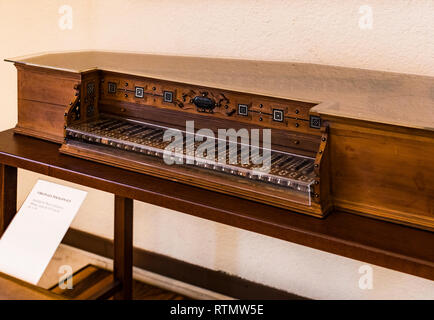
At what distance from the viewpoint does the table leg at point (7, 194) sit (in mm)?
2285

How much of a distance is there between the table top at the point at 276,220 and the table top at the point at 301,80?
0.30 m

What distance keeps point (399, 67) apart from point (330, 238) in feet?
3.09

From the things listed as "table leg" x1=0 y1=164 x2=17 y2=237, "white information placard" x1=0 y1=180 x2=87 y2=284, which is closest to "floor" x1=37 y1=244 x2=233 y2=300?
"table leg" x1=0 y1=164 x2=17 y2=237

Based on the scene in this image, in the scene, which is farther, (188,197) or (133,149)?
(133,149)

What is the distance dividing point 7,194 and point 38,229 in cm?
33

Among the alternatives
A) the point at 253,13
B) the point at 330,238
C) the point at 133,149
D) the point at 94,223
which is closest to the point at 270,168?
the point at 330,238

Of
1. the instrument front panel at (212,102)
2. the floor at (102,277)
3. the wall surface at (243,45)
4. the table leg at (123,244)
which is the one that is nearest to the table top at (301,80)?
the instrument front panel at (212,102)

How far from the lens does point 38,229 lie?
6.93ft

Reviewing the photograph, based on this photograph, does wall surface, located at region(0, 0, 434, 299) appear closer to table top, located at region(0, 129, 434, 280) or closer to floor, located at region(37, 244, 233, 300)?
floor, located at region(37, 244, 233, 300)

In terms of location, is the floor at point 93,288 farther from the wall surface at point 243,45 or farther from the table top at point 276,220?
the table top at point 276,220

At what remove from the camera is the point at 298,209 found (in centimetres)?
170

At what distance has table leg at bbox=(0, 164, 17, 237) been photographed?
229 centimetres

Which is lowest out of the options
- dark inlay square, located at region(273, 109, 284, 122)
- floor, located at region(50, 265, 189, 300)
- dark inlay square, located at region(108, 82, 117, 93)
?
floor, located at region(50, 265, 189, 300)

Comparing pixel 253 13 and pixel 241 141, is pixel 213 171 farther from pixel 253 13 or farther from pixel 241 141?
pixel 253 13
